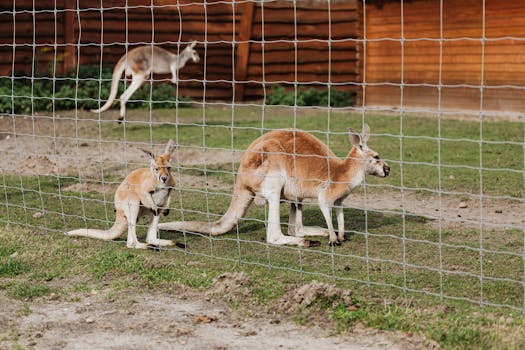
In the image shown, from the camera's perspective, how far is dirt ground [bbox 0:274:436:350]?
3904mm

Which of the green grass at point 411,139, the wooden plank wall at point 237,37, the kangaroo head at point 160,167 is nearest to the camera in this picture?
the kangaroo head at point 160,167

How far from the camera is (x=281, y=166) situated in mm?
5934

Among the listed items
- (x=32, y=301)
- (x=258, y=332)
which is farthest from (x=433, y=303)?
(x=32, y=301)

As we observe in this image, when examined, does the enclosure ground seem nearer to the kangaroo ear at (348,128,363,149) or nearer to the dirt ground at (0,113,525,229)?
the dirt ground at (0,113,525,229)

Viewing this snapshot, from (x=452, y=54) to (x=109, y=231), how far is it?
10.2 m

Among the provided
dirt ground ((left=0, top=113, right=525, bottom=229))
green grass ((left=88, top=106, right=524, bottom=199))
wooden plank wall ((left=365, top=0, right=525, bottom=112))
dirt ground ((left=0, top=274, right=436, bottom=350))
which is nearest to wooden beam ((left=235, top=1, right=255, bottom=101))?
green grass ((left=88, top=106, right=524, bottom=199))

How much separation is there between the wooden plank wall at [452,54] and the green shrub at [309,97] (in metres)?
0.55

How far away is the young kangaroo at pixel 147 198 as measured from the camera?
18.8 feet

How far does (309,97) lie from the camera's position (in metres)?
16.6

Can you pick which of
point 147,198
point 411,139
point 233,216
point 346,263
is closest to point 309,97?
point 411,139

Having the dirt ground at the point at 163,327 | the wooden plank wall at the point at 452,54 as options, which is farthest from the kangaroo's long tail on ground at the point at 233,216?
the wooden plank wall at the point at 452,54

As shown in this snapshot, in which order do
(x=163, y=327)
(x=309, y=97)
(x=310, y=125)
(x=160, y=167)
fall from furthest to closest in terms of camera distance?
(x=309, y=97)
(x=310, y=125)
(x=160, y=167)
(x=163, y=327)

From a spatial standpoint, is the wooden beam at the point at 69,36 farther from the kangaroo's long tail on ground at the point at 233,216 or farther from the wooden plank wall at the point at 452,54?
the kangaroo's long tail on ground at the point at 233,216

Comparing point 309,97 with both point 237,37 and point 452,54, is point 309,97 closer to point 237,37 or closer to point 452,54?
point 237,37
